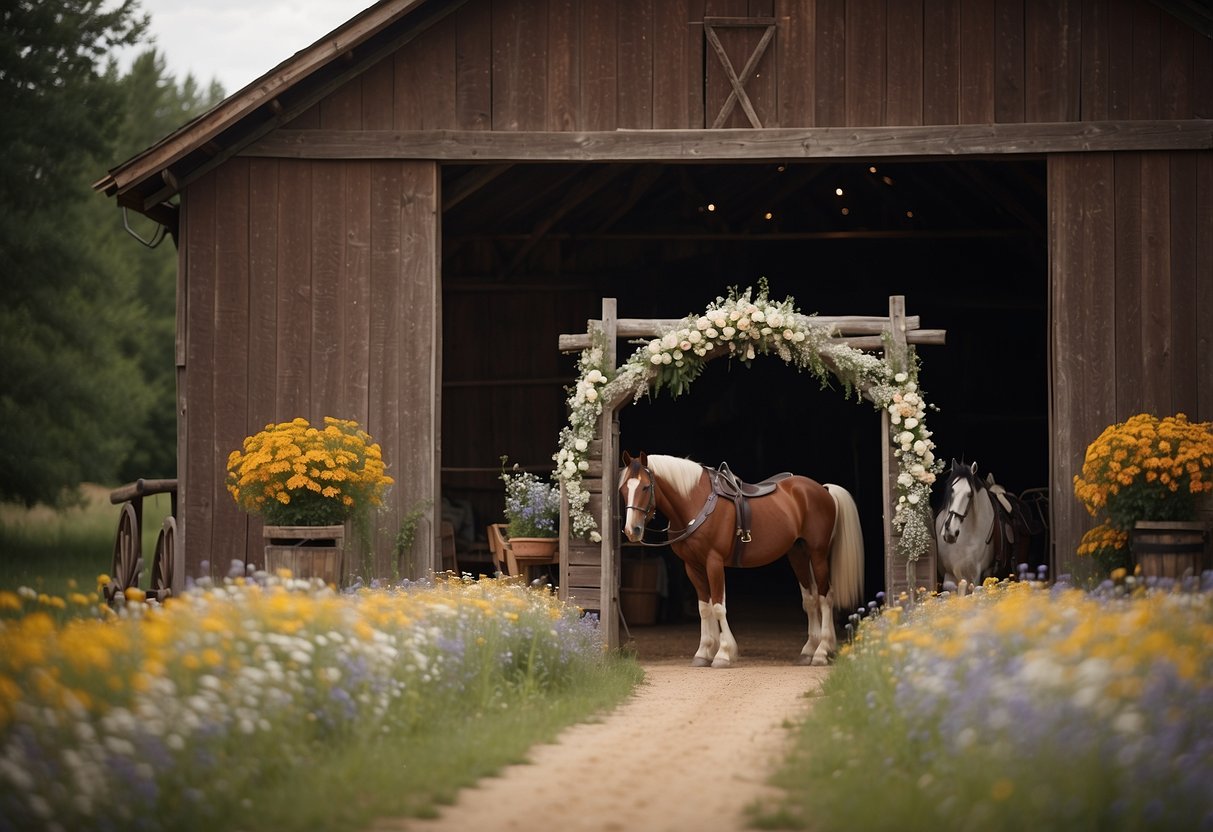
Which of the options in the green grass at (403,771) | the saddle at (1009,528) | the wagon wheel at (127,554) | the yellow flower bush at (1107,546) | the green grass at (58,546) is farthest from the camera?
the green grass at (58,546)

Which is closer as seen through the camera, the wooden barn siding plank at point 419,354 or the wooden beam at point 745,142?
the wooden beam at point 745,142

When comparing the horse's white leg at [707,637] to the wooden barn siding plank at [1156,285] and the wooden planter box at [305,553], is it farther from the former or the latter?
the wooden barn siding plank at [1156,285]

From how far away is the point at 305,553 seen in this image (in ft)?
40.9

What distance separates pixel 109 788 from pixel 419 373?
8187mm

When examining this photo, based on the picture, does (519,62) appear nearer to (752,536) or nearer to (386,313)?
(386,313)

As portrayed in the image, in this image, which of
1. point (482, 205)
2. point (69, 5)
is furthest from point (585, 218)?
point (69, 5)

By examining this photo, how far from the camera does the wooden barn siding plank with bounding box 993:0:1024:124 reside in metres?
13.1

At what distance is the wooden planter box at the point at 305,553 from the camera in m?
12.4

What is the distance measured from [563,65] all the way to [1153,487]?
21.0 ft

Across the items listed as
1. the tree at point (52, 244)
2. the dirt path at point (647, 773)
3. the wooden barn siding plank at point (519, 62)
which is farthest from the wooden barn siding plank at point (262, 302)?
the tree at point (52, 244)

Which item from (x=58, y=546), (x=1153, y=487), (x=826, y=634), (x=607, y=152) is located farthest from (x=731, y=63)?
(x=58, y=546)

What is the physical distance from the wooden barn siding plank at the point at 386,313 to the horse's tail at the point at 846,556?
4.44 meters

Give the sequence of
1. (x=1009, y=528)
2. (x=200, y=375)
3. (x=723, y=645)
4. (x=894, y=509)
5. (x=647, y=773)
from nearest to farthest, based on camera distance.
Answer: (x=647, y=773), (x=894, y=509), (x=200, y=375), (x=723, y=645), (x=1009, y=528)

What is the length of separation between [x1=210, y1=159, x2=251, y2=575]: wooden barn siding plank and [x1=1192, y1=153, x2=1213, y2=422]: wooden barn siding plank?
870 centimetres
